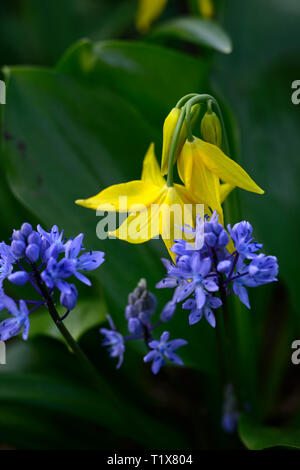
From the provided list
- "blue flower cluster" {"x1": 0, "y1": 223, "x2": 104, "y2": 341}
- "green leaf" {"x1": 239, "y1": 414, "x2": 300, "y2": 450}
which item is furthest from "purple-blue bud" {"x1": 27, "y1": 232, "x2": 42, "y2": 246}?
"green leaf" {"x1": 239, "y1": 414, "x2": 300, "y2": 450}

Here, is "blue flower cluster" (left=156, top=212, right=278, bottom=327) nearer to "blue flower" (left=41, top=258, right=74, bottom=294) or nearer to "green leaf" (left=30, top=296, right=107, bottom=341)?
"blue flower" (left=41, top=258, right=74, bottom=294)

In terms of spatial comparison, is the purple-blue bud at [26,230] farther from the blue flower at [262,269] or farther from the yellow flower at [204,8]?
the yellow flower at [204,8]

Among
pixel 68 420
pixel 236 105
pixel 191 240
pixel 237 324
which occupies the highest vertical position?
pixel 236 105

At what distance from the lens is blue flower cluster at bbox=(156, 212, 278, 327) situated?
0.77 m

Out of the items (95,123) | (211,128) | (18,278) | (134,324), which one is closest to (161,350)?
(134,324)

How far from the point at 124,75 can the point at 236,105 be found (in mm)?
475

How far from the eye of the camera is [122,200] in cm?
91

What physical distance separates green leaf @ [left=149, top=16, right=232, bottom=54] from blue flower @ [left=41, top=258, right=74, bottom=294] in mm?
833

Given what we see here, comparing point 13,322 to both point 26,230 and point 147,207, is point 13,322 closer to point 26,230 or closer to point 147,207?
point 26,230

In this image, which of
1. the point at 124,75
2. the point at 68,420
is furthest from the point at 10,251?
the point at 68,420

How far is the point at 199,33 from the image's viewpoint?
1.51 metres

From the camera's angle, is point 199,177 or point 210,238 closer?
point 210,238

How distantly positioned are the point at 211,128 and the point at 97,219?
47 centimetres

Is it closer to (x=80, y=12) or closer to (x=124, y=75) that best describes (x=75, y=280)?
(x=124, y=75)
